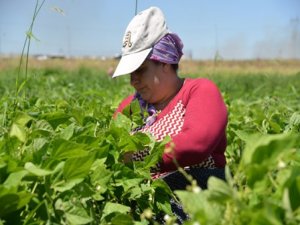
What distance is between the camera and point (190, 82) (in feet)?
7.39

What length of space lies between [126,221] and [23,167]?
26 centimetres

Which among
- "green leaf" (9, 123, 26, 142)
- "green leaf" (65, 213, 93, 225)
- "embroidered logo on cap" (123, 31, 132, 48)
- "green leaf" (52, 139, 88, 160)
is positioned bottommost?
"green leaf" (65, 213, 93, 225)

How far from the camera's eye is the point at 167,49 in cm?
236

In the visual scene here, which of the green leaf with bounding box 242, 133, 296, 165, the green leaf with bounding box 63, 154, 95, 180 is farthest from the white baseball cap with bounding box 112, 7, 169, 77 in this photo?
the green leaf with bounding box 242, 133, 296, 165

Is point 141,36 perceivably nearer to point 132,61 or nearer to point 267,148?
point 132,61

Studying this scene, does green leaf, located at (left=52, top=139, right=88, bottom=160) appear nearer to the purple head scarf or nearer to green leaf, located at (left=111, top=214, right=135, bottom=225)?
green leaf, located at (left=111, top=214, right=135, bottom=225)

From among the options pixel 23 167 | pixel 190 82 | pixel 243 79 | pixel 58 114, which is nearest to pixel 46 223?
pixel 23 167

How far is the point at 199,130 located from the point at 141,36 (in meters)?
0.58

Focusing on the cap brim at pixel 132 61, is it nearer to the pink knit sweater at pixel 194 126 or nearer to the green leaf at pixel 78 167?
the pink knit sweater at pixel 194 126

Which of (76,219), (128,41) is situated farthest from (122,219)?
(128,41)

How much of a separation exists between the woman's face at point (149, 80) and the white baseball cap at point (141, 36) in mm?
45

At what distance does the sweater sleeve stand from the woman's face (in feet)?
0.78

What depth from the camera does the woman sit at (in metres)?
1.90

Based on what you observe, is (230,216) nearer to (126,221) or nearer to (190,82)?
(126,221)
